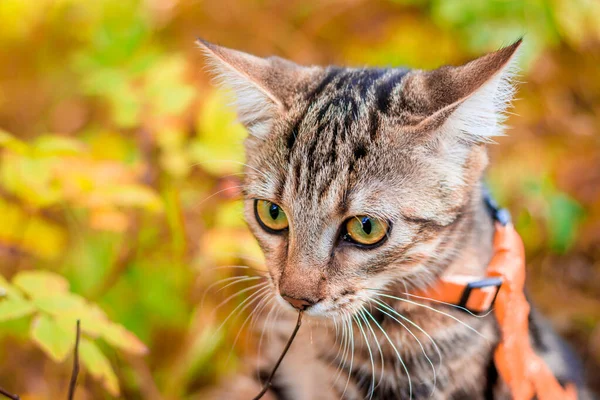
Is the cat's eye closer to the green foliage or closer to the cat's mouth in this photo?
the cat's mouth

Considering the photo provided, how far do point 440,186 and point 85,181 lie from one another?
1182 mm

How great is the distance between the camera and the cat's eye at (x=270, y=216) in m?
1.57

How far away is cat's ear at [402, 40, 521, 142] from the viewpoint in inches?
52.6

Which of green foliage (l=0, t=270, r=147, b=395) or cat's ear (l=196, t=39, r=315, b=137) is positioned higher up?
cat's ear (l=196, t=39, r=315, b=137)

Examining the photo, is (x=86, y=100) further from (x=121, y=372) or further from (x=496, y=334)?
(x=496, y=334)

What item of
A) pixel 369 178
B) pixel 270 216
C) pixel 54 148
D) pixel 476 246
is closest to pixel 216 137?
pixel 54 148

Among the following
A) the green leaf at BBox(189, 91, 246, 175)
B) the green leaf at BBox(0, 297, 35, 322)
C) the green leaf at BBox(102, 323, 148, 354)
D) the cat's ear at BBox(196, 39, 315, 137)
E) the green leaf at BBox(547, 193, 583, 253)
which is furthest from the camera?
the green leaf at BBox(547, 193, 583, 253)

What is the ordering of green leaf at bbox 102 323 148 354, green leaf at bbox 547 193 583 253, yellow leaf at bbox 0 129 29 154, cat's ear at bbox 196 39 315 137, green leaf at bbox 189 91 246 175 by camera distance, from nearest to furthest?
green leaf at bbox 102 323 148 354 < cat's ear at bbox 196 39 315 137 < yellow leaf at bbox 0 129 29 154 < green leaf at bbox 189 91 246 175 < green leaf at bbox 547 193 583 253

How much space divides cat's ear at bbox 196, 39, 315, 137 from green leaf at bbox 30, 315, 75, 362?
718 millimetres

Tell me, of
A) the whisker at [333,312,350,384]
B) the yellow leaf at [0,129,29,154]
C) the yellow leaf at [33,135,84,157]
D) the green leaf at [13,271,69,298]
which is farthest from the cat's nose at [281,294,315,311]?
the yellow leaf at [0,129,29,154]

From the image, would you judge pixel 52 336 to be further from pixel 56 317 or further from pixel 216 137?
pixel 216 137

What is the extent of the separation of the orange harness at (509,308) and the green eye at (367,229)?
0.23 meters

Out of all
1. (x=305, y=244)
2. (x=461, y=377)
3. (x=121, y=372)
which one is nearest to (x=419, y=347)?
(x=461, y=377)

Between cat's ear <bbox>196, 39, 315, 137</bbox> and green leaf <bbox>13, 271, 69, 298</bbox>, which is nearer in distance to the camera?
green leaf <bbox>13, 271, 69, 298</bbox>
